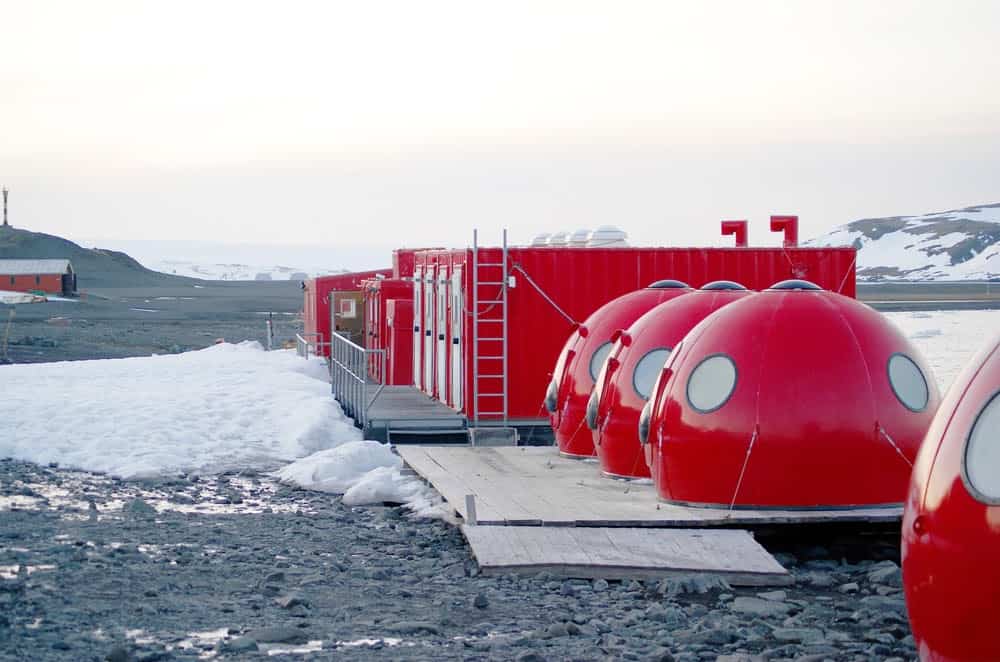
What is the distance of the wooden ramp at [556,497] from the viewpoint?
11.9 metres

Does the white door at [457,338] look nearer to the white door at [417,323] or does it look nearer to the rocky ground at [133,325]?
the white door at [417,323]

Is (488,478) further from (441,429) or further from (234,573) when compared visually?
(441,429)

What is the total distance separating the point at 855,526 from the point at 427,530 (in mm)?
3719

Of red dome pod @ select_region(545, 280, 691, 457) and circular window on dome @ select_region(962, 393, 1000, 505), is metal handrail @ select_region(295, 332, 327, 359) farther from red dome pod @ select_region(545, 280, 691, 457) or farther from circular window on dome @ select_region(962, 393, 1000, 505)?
circular window on dome @ select_region(962, 393, 1000, 505)

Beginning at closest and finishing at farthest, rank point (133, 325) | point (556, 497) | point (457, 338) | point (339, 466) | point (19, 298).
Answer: point (556, 497) < point (339, 466) < point (457, 338) < point (133, 325) < point (19, 298)

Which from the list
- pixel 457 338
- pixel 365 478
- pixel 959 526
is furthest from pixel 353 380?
pixel 959 526

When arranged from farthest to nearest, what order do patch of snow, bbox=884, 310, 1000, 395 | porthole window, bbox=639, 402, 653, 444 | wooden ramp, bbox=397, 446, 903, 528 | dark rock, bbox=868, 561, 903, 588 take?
1. patch of snow, bbox=884, 310, 1000, 395
2. porthole window, bbox=639, 402, 653, 444
3. wooden ramp, bbox=397, 446, 903, 528
4. dark rock, bbox=868, 561, 903, 588

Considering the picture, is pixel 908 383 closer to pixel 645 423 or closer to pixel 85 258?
pixel 645 423

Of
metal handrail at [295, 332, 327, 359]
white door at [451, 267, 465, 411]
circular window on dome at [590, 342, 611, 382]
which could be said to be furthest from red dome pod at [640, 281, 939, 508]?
metal handrail at [295, 332, 327, 359]

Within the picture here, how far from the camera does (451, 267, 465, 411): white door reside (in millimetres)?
20969

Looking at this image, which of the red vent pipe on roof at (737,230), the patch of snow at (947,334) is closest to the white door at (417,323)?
the red vent pipe on roof at (737,230)

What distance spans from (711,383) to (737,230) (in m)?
11.4

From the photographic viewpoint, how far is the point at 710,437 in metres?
12.3

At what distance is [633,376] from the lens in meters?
14.5
